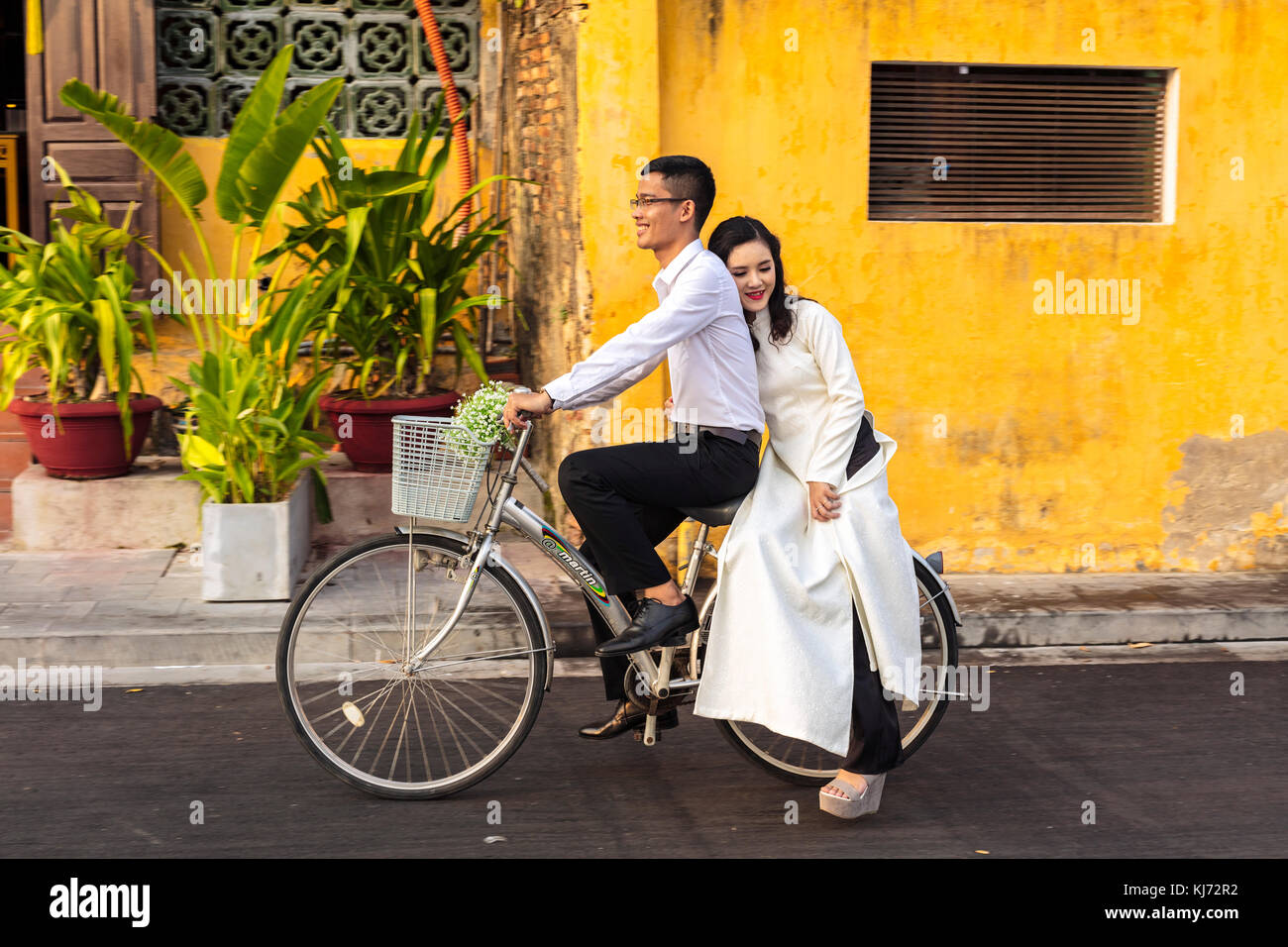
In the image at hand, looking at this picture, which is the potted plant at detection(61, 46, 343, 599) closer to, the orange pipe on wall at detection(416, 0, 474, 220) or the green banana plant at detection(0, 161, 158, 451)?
the green banana plant at detection(0, 161, 158, 451)

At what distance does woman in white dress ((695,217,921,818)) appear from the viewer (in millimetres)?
4391

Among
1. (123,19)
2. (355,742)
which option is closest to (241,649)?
(355,742)

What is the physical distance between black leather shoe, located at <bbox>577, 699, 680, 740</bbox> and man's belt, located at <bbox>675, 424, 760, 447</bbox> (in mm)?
919

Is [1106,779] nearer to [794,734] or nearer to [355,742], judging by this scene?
[794,734]

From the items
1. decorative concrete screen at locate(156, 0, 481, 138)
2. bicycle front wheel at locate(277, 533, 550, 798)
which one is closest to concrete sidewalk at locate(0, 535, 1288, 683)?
bicycle front wheel at locate(277, 533, 550, 798)

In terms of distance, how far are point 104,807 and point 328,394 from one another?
13.0 feet

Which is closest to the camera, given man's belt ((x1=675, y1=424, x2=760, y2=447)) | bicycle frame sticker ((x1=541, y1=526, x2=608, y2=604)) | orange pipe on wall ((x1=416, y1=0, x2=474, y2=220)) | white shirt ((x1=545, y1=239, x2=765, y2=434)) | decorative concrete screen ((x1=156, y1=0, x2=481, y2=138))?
white shirt ((x1=545, y1=239, x2=765, y2=434))

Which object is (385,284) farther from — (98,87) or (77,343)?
(98,87)

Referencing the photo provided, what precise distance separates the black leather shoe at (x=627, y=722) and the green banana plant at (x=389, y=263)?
3.24m

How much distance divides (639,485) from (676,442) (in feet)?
0.65

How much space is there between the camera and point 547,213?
8.14 metres

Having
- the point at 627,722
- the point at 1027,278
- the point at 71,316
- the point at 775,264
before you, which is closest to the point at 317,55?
the point at 71,316

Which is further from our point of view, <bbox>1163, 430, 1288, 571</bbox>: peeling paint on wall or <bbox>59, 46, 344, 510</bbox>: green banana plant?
<bbox>1163, 430, 1288, 571</bbox>: peeling paint on wall

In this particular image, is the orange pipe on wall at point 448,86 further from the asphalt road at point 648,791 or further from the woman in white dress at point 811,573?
the woman in white dress at point 811,573
